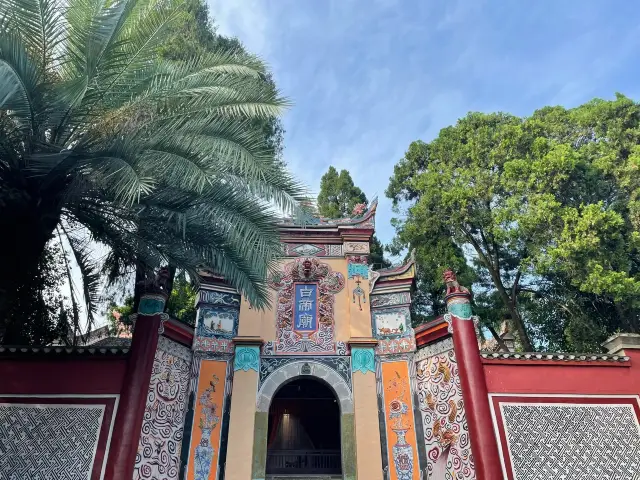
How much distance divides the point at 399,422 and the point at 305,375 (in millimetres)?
2065

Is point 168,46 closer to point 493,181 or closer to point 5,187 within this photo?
point 5,187

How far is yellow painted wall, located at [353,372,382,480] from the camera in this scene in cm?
855

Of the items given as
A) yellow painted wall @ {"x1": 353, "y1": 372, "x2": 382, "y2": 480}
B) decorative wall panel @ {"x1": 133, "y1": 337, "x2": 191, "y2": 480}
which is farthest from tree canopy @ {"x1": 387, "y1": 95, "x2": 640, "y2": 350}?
decorative wall panel @ {"x1": 133, "y1": 337, "x2": 191, "y2": 480}

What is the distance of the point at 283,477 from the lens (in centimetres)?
909

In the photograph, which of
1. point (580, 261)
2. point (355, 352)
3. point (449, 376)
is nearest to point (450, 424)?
point (449, 376)

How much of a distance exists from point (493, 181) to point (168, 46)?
34.0 ft

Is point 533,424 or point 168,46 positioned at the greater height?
point 168,46

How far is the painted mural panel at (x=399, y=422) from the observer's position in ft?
28.1

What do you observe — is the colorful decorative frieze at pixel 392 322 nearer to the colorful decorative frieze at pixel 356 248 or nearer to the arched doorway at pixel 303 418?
the colorful decorative frieze at pixel 356 248

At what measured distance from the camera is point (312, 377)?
9586 mm

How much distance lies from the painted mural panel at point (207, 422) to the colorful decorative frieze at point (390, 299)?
11.5 ft

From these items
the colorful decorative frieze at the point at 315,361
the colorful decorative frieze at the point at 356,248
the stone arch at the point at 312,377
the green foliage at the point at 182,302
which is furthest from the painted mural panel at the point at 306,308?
the green foliage at the point at 182,302

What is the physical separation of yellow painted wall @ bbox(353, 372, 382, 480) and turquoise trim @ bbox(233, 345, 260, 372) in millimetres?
2039

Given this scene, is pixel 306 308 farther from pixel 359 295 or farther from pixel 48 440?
pixel 48 440
